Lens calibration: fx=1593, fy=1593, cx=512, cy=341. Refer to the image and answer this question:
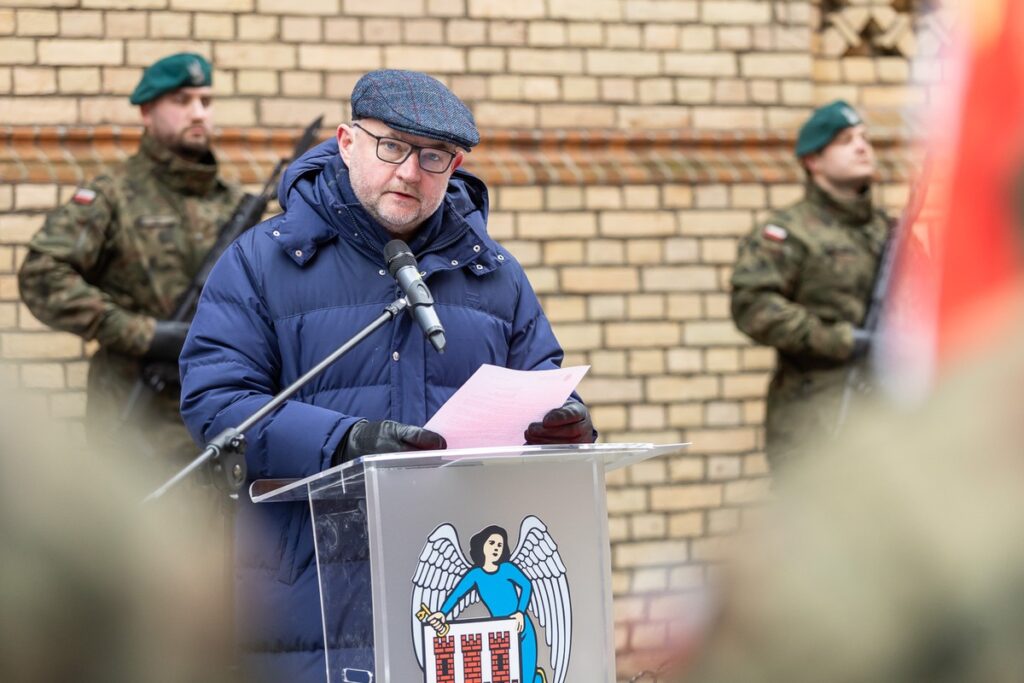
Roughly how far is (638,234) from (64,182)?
2180 mm

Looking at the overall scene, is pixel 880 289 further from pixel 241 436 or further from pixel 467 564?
pixel 467 564

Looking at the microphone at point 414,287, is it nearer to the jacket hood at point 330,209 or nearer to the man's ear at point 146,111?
the jacket hood at point 330,209

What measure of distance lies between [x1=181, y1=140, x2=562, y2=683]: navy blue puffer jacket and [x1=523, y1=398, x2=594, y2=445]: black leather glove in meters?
0.33

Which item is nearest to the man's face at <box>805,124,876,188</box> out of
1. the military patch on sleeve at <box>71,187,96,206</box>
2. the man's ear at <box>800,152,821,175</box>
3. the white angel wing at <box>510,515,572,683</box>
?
the man's ear at <box>800,152,821,175</box>

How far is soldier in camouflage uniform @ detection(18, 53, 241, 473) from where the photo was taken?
4922 mm

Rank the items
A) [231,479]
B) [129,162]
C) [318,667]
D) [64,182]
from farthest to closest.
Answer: [64,182]
[129,162]
[231,479]
[318,667]

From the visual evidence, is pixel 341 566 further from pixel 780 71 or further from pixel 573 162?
pixel 780 71

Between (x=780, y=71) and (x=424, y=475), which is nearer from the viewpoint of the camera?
(x=424, y=475)

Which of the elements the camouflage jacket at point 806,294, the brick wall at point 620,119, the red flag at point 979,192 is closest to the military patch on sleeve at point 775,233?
the camouflage jacket at point 806,294

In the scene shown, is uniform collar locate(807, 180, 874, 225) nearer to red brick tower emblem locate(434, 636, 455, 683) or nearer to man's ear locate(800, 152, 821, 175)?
man's ear locate(800, 152, 821, 175)

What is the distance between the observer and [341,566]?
2.19 m

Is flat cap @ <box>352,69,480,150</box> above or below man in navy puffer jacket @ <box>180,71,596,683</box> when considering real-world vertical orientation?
above

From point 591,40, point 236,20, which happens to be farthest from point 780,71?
point 236,20

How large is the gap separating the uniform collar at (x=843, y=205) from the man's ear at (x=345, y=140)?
10.8 feet
